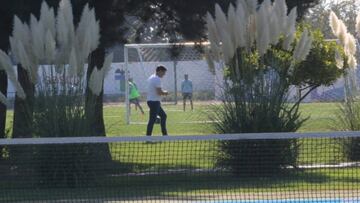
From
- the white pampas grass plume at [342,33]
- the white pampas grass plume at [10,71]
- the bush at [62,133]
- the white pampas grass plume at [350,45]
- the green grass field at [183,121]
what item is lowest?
the green grass field at [183,121]

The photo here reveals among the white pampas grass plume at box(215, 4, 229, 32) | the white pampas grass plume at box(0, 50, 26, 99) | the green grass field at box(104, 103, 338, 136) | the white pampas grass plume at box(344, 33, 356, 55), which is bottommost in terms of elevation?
the green grass field at box(104, 103, 338, 136)

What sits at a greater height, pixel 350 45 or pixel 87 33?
pixel 87 33

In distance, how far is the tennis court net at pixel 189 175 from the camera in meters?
11.7

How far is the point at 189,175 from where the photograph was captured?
1351 centimetres

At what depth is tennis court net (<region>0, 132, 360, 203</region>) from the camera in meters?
11.7

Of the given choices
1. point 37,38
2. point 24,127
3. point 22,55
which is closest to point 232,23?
point 37,38

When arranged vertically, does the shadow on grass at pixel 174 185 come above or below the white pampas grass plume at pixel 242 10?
below

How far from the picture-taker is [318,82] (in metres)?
17.5

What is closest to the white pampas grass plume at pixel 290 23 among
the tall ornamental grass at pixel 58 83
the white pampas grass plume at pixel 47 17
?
the tall ornamental grass at pixel 58 83

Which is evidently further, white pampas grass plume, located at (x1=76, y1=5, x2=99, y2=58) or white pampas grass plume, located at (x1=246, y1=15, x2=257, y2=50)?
white pampas grass plume, located at (x1=246, y1=15, x2=257, y2=50)

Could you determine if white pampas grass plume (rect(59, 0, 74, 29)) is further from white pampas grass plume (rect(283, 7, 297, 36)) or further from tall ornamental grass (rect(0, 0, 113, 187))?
white pampas grass plume (rect(283, 7, 297, 36))

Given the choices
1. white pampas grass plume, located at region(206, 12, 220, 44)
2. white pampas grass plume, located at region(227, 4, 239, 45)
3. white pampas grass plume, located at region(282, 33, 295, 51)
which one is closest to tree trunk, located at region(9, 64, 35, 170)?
white pampas grass plume, located at region(206, 12, 220, 44)

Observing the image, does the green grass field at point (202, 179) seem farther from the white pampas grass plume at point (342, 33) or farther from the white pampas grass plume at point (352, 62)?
the white pampas grass plume at point (342, 33)

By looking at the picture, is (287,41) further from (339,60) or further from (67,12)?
(67,12)
